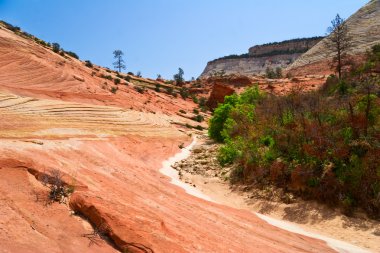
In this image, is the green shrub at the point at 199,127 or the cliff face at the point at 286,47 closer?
the green shrub at the point at 199,127

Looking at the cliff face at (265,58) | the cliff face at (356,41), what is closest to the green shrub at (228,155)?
the cliff face at (356,41)

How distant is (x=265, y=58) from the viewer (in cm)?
9850

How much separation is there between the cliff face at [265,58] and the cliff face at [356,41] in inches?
1003

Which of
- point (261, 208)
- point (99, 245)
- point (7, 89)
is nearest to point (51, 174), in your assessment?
point (99, 245)

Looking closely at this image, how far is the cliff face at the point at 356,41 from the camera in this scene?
185 ft


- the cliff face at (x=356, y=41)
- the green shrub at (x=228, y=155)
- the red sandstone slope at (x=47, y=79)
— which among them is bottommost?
the green shrub at (x=228, y=155)

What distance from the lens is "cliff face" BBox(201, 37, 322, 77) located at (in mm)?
94250

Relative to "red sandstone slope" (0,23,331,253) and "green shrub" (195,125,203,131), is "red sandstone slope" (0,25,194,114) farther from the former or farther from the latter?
"red sandstone slope" (0,23,331,253)

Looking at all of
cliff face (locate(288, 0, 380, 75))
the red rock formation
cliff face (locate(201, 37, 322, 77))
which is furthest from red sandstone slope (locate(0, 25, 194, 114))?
cliff face (locate(201, 37, 322, 77))

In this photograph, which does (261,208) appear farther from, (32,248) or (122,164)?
(32,248)

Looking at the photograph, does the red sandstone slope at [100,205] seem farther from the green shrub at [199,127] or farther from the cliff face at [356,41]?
the cliff face at [356,41]

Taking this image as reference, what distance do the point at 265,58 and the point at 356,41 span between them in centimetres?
4126

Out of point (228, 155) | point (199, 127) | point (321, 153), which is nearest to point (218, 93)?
point (199, 127)

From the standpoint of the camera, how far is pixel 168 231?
635cm
